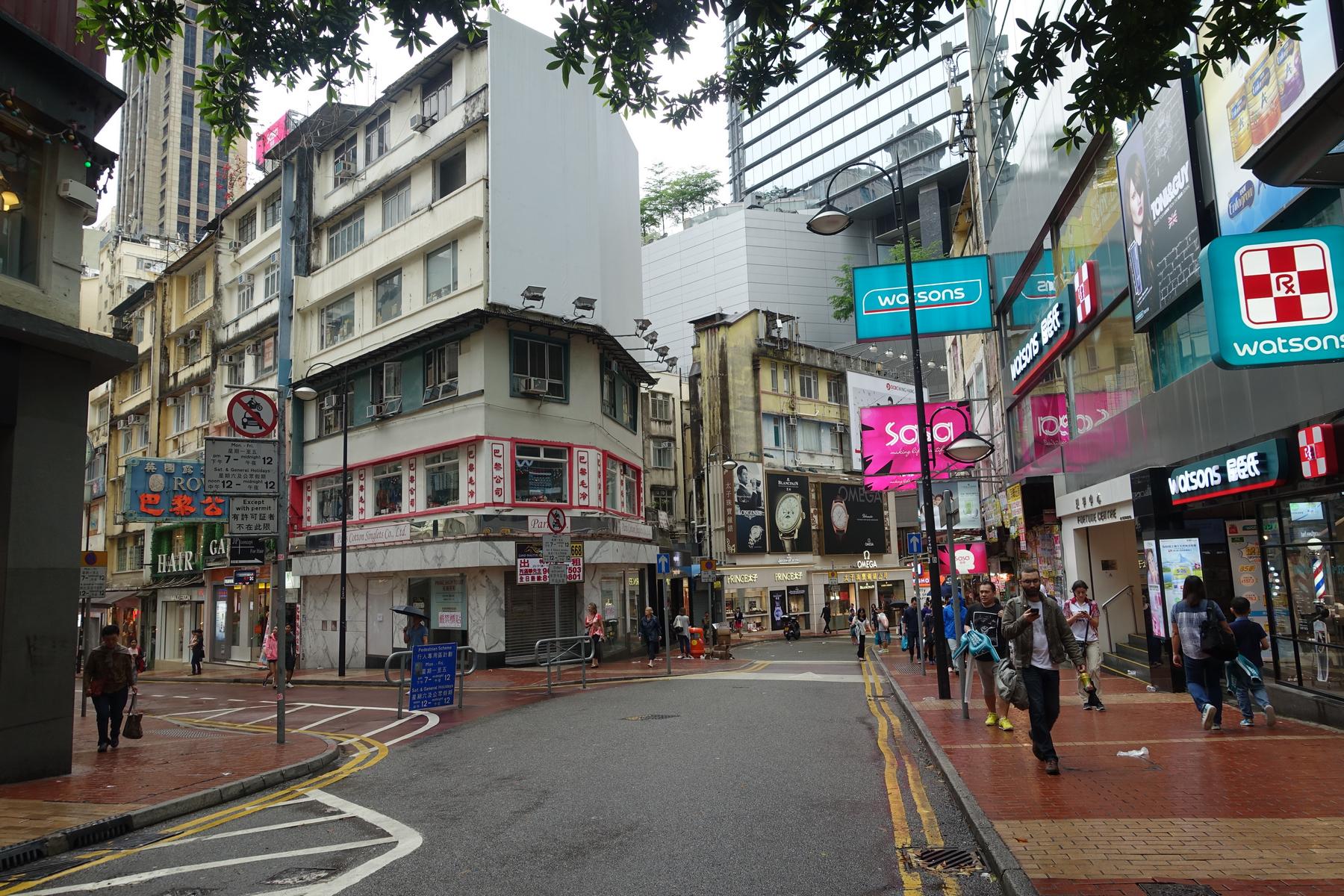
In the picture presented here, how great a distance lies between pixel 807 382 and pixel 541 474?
25.6 metres

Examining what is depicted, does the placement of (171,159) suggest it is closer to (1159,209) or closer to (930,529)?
(930,529)

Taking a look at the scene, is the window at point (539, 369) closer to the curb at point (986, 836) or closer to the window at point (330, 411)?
the window at point (330, 411)

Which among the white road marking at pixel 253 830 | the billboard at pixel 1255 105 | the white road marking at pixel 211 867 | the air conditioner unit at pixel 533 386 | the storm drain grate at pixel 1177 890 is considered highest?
the air conditioner unit at pixel 533 386

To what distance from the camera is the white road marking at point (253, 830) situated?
7473mm

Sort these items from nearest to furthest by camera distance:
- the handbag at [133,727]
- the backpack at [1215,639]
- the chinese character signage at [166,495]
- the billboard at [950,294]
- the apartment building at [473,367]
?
1. the backpack at [1215,639]
2. the handbag at [133,727]
3. the billboard at [950,294]
4. the apartment building at [473,367]
5. the chinese character signage at [166,495]

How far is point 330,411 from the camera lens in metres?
33.4

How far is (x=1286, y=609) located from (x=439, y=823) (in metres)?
10.4

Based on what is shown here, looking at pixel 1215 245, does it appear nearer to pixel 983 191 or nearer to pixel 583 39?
pixel 583 39

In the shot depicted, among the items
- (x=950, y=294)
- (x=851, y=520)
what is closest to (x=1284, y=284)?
(x=950, y=294)

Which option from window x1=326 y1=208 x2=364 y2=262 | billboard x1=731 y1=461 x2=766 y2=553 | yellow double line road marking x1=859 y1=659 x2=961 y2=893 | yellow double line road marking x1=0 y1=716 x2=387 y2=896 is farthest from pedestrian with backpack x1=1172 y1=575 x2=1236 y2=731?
billboard x1=731 y1=461 x2=766 y2=553

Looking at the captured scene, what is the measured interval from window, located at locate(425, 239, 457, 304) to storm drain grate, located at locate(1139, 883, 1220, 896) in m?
26.1

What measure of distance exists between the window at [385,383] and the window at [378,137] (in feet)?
24.3

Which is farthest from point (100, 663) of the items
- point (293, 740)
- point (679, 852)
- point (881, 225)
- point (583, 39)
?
point (881, 225)

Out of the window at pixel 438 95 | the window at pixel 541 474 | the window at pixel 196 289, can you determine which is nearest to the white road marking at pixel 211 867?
the window at pixel 541 474
